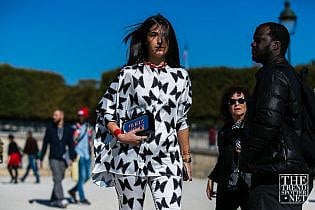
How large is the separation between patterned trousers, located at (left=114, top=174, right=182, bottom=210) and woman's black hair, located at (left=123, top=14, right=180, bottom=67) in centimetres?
75

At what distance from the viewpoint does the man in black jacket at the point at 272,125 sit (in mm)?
3545

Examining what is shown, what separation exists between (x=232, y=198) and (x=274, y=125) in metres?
1.74

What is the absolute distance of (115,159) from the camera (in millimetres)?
4020

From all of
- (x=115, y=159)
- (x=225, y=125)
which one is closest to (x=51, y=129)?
(x=225, y=125)

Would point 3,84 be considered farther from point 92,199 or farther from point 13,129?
point 92,199

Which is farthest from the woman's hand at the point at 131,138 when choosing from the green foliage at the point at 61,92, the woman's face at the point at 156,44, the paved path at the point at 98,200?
the green foliage at the point at 61,92

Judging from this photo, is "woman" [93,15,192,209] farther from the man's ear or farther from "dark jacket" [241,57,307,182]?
the man's ear

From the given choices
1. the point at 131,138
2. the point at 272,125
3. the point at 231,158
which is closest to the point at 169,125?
the point at 131,138

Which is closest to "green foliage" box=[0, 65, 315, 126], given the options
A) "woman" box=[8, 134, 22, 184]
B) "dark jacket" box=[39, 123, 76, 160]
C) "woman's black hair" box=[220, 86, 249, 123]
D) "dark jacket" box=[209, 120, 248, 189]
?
"woman" box=[8, 134, 22, 184]

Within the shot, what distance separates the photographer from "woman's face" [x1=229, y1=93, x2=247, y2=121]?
17.7 ft

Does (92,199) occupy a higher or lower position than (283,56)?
lower

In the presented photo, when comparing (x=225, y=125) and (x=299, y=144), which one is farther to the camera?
(x=225, y=125)

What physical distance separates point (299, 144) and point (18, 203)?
8456 millimetres

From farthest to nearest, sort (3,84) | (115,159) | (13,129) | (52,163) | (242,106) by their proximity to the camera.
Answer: (3,84), (13,129), (52,163), (242,106), (115,159)
